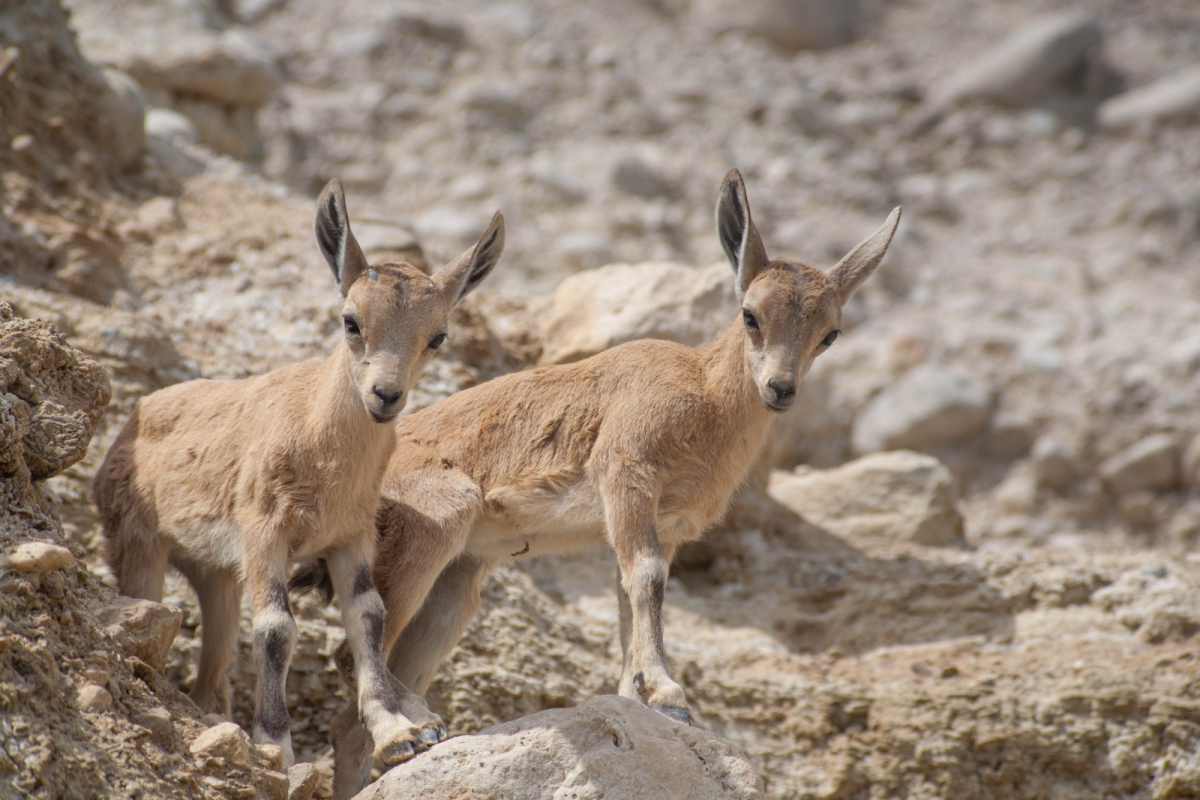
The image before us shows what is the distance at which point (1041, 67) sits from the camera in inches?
752

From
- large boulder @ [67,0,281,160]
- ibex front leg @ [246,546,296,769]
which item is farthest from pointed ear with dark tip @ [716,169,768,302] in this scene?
large boulder @ [67,0,281,160]

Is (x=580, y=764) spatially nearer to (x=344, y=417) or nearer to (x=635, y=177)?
(x=344, y=417)

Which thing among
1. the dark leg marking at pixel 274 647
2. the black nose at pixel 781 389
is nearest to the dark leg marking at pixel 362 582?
the dark leg marking at pixel 274 647

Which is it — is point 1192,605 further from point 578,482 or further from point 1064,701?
point 578,482

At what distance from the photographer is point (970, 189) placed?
1858cm

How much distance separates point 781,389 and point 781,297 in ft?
1.98

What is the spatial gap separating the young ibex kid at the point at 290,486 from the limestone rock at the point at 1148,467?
35.4 ft

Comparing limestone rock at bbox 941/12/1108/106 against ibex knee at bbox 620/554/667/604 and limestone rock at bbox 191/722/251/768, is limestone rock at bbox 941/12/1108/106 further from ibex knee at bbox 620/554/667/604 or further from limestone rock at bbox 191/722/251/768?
limestone rock at bbox 191/722/251/768

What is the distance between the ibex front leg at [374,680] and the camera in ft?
18.6

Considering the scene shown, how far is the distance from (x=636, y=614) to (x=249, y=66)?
9537 mm

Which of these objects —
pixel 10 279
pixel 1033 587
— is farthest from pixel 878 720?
pixel 10 279

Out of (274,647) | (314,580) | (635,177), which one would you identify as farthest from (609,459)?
(635,177)

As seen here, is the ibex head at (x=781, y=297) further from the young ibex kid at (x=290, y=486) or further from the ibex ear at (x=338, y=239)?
the ibex ear at (x=338, y=239)

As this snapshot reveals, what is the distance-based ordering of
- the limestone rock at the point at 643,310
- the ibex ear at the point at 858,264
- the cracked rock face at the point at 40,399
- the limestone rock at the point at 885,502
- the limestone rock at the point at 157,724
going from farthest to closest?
the limestone rock at the point at 885,502, the limestone rock at the point at 643,310, the ibex ear at the point at 858,264, the cracked rock face at the point at 40,399, the limestone rock at the point at 157,724
